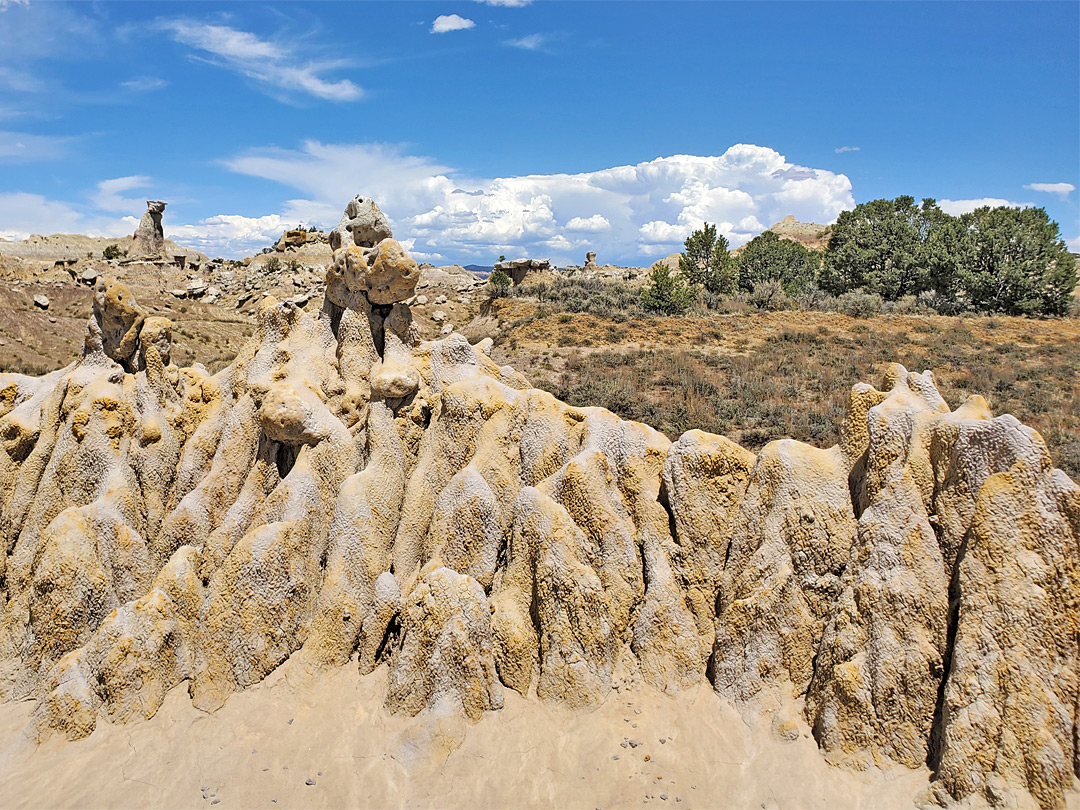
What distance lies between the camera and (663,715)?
5.15m

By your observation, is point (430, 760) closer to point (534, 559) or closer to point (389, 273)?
point (534, 559)

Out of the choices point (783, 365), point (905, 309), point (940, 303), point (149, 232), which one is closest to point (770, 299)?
point (905, 309)

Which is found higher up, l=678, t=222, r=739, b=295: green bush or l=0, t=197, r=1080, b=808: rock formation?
l=678, t=222, r=739, b=295: green bush

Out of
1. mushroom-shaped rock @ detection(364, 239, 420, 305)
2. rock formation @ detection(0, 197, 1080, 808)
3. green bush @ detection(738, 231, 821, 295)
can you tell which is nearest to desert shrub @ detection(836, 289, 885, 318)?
green bush @ detection(738, 231, 821, 295)

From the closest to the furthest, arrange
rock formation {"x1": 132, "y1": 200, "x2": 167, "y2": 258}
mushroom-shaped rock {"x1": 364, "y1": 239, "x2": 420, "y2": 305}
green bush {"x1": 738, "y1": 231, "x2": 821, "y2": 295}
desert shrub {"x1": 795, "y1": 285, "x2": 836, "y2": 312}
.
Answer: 1. mushroom-shaped rock {"x1": 364, "y1": 239, "x2": 420, "y2": 305}
2. desert shrub {"x1": 795, "y1": 285, "x2": 836, "y2": 312}
3. green bush {"x1": 738, "y1": 231, "x2": 821, "y2": 295}
4. rock formation {"x1": 132, "y1": 200, "x2": 167, "y2": 258}

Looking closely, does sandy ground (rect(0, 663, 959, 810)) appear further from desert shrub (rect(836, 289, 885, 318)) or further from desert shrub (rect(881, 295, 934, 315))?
desert shrub (rect(881, 295, 934, 315))

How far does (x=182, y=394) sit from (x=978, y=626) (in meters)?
8.16

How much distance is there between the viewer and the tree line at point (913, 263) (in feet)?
113

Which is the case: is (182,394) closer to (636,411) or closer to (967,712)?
(967,712)

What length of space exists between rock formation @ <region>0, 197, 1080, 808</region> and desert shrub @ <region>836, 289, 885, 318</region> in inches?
1135

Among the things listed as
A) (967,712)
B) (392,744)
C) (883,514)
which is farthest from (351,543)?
(967,712)

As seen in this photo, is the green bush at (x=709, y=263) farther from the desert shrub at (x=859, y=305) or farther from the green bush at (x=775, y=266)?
the desert shrub at (x=859, y=305)

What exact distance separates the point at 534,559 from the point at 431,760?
1.71 metres

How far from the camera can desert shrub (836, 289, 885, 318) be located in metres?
31.8
